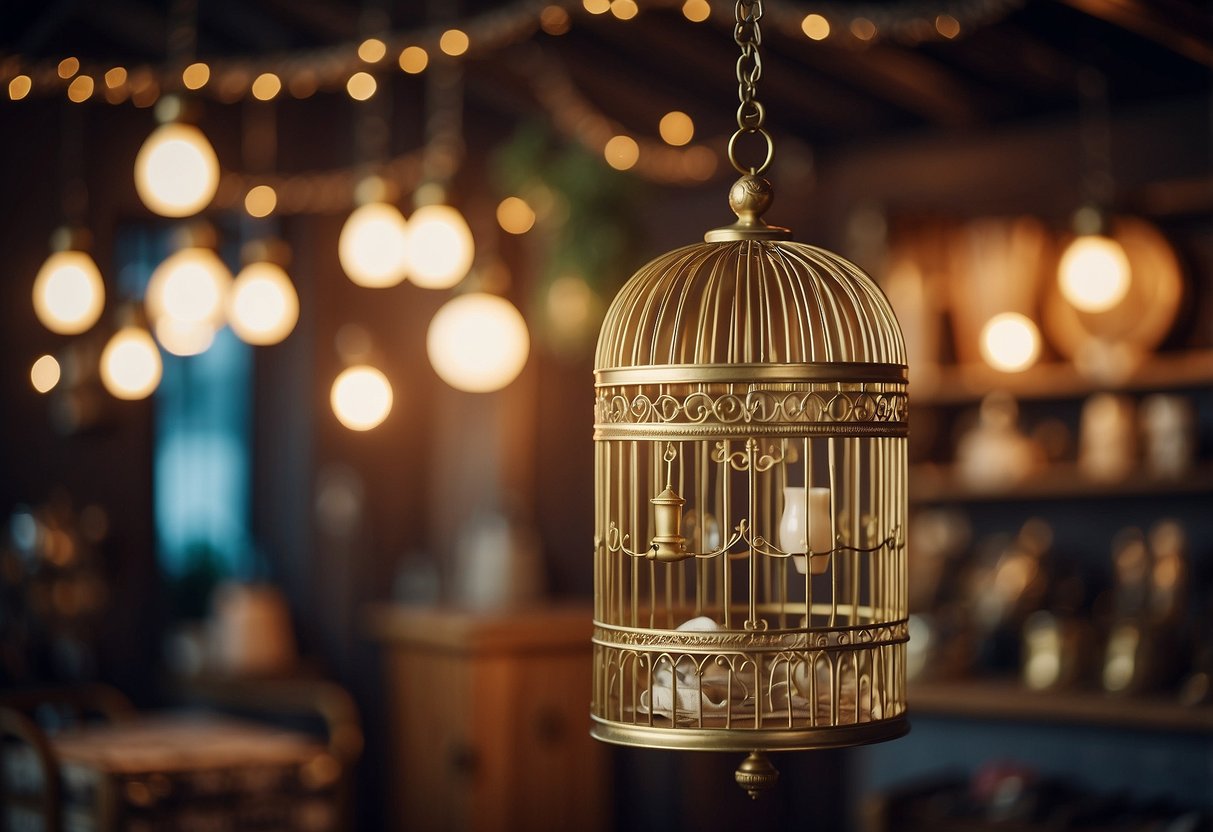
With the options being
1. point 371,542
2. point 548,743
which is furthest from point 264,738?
point 371,542

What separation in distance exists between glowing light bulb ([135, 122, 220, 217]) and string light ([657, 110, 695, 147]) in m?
2.98

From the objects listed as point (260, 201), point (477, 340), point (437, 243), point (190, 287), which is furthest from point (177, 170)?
point (260, 201)

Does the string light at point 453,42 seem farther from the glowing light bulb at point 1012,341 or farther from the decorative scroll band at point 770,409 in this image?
the decorative scroll band at point 770,409

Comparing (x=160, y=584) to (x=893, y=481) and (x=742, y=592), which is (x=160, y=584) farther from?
(x=893, y=481)

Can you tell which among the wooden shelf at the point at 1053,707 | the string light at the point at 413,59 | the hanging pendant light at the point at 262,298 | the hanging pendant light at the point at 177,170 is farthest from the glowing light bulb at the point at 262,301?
the wooden shelf at the point at 1053,707

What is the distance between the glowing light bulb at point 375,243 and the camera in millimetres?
4059

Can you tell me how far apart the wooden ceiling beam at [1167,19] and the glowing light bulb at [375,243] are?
183 cm

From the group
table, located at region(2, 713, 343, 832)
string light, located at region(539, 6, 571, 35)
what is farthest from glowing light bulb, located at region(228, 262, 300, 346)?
table, located at region(2, 713, 343, 832)

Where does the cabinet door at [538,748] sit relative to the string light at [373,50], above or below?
below

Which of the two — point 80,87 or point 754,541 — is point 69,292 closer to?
point 80,87

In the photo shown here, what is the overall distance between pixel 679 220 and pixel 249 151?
2.01 metres

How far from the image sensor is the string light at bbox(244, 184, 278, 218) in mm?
6441

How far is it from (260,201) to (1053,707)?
12.5 ft

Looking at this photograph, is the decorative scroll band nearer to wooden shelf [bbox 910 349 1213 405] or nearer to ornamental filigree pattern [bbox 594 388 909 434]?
ornamental filigree pattern [bbox 594 388 909 434]
